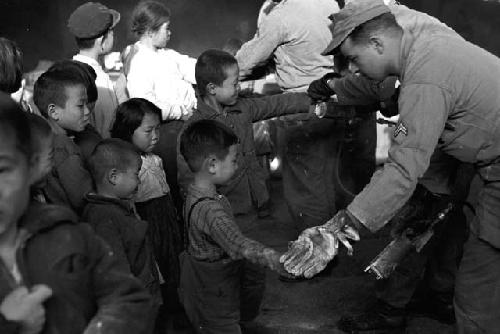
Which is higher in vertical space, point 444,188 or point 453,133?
point 453,133

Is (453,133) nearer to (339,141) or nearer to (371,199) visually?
(371,199)

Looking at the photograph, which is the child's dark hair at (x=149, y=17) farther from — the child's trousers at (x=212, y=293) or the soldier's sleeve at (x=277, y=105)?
the child's trousers at (x=212, y=293)

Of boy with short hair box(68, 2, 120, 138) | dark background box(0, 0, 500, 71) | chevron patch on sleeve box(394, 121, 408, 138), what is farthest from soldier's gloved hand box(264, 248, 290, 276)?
dark background box(0, 0, 500, 71)

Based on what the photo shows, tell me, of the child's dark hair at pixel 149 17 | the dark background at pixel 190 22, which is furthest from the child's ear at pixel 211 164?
the dark background at pixel 190 22

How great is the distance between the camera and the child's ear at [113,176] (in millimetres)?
2988

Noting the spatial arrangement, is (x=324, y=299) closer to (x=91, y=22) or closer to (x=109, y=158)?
(x=109, y=158)

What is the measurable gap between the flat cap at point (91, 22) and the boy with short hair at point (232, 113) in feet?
2.34

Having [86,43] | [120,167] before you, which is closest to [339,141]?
[86,43]

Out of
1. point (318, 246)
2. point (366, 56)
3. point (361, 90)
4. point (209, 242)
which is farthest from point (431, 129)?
point (361, 90)

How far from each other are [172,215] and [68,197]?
1.11 m

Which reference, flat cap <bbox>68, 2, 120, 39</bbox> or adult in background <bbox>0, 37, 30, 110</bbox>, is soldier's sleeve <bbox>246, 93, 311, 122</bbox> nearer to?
→ flat cap <bbox>68, 2, 120, 39</bbox>

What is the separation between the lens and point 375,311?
156 inches

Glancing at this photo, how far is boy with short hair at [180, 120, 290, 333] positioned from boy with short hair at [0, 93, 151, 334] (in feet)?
3.97

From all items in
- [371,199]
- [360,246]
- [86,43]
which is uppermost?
[86,43]
